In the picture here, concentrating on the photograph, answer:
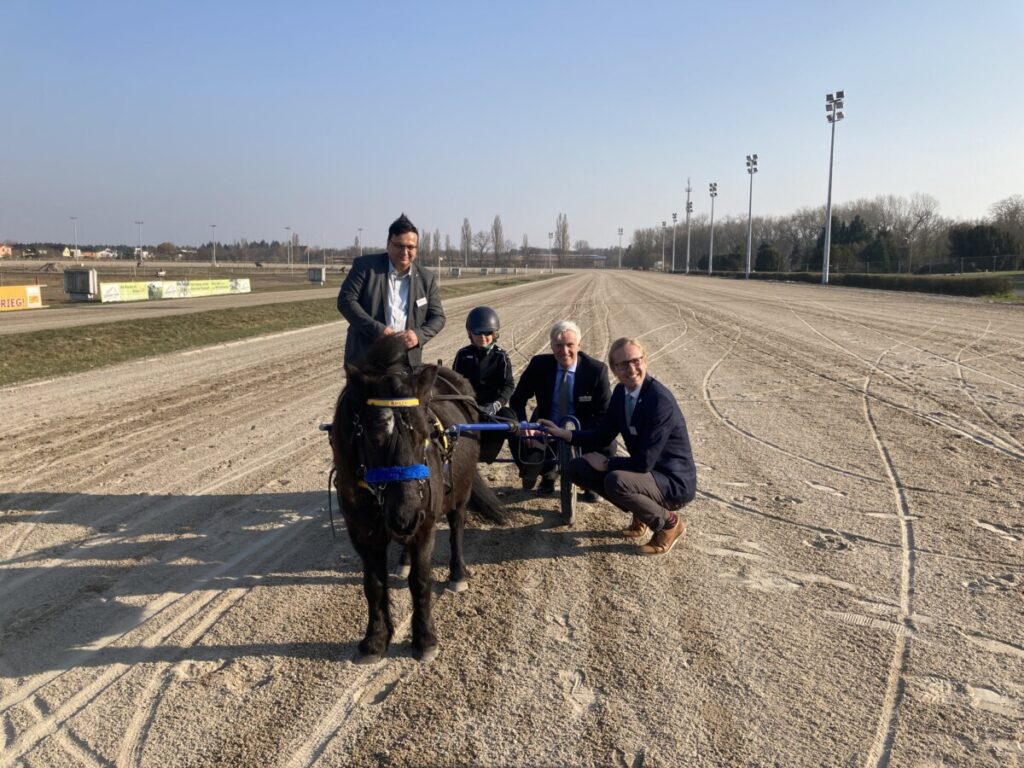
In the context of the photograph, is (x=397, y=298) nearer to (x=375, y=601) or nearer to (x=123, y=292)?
(x=375, y=601)

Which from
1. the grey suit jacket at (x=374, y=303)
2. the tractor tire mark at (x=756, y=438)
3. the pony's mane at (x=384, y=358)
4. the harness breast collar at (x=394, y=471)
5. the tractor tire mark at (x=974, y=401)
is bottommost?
the tractor tire mark at (x=756, y=438)

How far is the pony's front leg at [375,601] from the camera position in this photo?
3.60 metres

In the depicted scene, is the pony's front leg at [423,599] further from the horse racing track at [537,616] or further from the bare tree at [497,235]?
the bare tree at [497,235]

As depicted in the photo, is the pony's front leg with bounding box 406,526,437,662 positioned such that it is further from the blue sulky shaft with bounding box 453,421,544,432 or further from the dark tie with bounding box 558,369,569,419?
the dark tie with bounding box 558,369,569,419

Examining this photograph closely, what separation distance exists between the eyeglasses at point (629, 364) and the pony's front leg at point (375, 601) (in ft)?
7.39

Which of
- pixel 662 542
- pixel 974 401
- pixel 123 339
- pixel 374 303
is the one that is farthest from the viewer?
pixel 123 339

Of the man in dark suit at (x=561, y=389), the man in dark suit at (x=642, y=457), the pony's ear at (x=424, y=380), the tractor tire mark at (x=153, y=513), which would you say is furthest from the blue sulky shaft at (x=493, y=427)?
the tractor tire mark at (x=153, y=513)

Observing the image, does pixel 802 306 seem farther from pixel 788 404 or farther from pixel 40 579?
pixel 40 579

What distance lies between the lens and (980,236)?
62.8m

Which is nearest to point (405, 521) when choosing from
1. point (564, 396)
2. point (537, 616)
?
point (537, 616)

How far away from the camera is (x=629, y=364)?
16.1 feet

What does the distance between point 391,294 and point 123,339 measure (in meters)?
16.4

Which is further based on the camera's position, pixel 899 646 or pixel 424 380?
pixel 899 646

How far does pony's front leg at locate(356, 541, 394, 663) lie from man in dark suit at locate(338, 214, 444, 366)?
1563 millimetres
